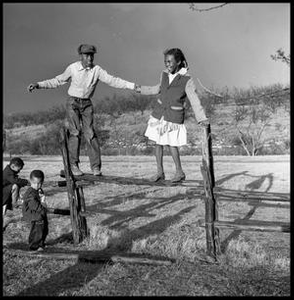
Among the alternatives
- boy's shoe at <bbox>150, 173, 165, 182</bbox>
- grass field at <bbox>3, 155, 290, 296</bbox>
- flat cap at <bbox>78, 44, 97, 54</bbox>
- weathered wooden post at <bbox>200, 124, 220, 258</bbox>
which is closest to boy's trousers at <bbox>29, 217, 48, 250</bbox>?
grass field at <bbox>3, 155, 290, 296</bbox>

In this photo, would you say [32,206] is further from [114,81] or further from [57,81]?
[114,81]

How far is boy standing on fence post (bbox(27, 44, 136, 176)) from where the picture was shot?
24.0 ft

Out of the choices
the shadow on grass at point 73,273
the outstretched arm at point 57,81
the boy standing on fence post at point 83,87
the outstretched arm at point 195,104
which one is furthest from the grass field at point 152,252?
the outstretched arm at point 57,81

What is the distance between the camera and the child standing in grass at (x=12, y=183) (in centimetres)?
764

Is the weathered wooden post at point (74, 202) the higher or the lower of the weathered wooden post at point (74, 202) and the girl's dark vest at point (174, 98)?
the lower

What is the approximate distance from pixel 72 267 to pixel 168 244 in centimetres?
186

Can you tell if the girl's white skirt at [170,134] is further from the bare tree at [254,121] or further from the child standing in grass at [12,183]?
the bare tree at [254,121]

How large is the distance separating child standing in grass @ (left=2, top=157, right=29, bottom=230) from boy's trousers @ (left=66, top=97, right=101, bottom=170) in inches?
34.8

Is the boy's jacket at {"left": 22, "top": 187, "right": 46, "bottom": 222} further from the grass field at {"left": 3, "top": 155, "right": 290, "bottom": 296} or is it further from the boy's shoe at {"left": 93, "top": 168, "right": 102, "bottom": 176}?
the boy's shoe at {"left": 93, "top": 168, "right": 102, "bottom": 176}

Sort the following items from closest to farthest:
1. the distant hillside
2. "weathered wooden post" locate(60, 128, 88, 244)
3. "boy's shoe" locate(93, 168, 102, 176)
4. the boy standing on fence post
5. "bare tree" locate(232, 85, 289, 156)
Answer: the boy standing on fence post < "boy's shoe" locate(93, 168, 102, 176) < "weathered wooden post" locate(60, 128, 88, 244) < "bare tree" locate(232, 85, 289, 156) < the distant hillside

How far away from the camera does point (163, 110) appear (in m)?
6.95

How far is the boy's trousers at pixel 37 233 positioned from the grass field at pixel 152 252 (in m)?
0.29

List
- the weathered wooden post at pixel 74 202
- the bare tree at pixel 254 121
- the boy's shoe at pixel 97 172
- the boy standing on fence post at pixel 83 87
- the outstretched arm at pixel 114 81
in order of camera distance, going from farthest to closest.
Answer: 1. the bare tree at pixel 254 121
2. the weathered wooden post at pixel 74 202
3. the boy's shoe at pixel 97 172
4. the boy standing on fence post at pixel 83 87
5. the outstretched arm at pixel 114 81

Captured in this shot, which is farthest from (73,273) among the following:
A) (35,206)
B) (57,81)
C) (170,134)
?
(57,81)
